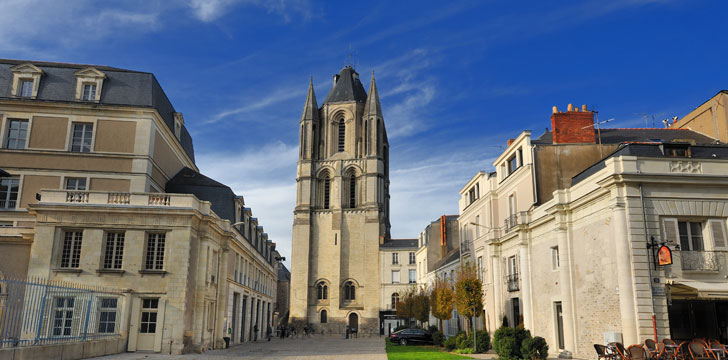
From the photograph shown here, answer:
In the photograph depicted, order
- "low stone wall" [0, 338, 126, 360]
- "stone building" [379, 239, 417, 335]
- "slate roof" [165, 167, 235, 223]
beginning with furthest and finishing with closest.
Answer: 1. "stone building" [379, 239, 417, 335]
2. "slate roof" [165, 167, 235, 223]
3. "low stone wall" [0, 338, 126, 360]

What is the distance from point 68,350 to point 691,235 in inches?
745

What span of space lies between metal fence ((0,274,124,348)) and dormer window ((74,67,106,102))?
9834 millimetres

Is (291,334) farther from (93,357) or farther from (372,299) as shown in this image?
(93,357)

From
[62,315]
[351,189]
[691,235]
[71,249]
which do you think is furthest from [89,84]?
[351,189]

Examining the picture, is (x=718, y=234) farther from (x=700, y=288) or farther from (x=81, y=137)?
(x=81, y=137)

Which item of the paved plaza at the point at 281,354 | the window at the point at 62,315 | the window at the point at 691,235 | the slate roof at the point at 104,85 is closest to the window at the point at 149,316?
the paved plaza at the point at 281,354

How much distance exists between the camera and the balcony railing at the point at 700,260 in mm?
16406

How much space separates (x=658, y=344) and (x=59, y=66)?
28944 mm

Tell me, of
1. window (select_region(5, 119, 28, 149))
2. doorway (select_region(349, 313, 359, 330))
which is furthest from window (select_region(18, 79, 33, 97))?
doorway (select_region(349, 313, 359, 330))

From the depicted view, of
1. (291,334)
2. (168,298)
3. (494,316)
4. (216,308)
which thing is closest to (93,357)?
(168,298)

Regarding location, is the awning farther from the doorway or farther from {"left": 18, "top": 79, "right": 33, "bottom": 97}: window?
the doorway

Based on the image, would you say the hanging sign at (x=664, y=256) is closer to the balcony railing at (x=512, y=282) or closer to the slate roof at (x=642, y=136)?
the slate roof at (x=642, y=136)

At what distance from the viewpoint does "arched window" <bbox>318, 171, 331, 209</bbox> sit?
64.4 metres

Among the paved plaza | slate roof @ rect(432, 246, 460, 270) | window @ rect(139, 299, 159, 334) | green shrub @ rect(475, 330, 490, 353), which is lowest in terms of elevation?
the paved plaza
